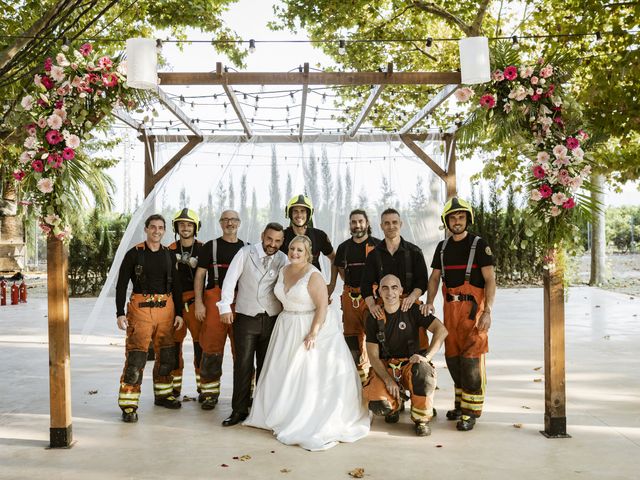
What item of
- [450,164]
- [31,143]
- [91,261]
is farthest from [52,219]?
[91,261]

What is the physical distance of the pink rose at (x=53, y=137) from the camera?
13.7 ft

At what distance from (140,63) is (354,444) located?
3005 millimetres

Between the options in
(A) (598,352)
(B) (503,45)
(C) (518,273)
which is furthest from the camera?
(C) (518,273)

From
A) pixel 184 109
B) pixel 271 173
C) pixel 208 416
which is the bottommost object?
pixel 208 416

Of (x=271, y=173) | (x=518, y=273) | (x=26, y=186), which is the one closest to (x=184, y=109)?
(x=271, y=173)

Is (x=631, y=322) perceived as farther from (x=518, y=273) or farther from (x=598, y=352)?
(x=518, y=273)

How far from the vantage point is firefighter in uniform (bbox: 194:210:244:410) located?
5.02 meters

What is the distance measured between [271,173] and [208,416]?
4.86 meters

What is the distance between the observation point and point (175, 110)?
6477mm

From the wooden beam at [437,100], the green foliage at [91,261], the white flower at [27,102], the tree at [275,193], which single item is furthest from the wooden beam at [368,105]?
the green foliage at [91,261]

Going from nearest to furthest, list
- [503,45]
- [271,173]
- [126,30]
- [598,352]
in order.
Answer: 1. [503,45]
2. [598,352]
3. [271,173]
4. [126,30]

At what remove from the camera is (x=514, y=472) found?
355cm

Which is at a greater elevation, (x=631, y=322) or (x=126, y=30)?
(x=126, y=30)

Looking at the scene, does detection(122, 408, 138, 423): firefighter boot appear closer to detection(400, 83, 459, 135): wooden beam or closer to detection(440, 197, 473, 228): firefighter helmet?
detection(440, 197, 473, 228): firefighter helmet
